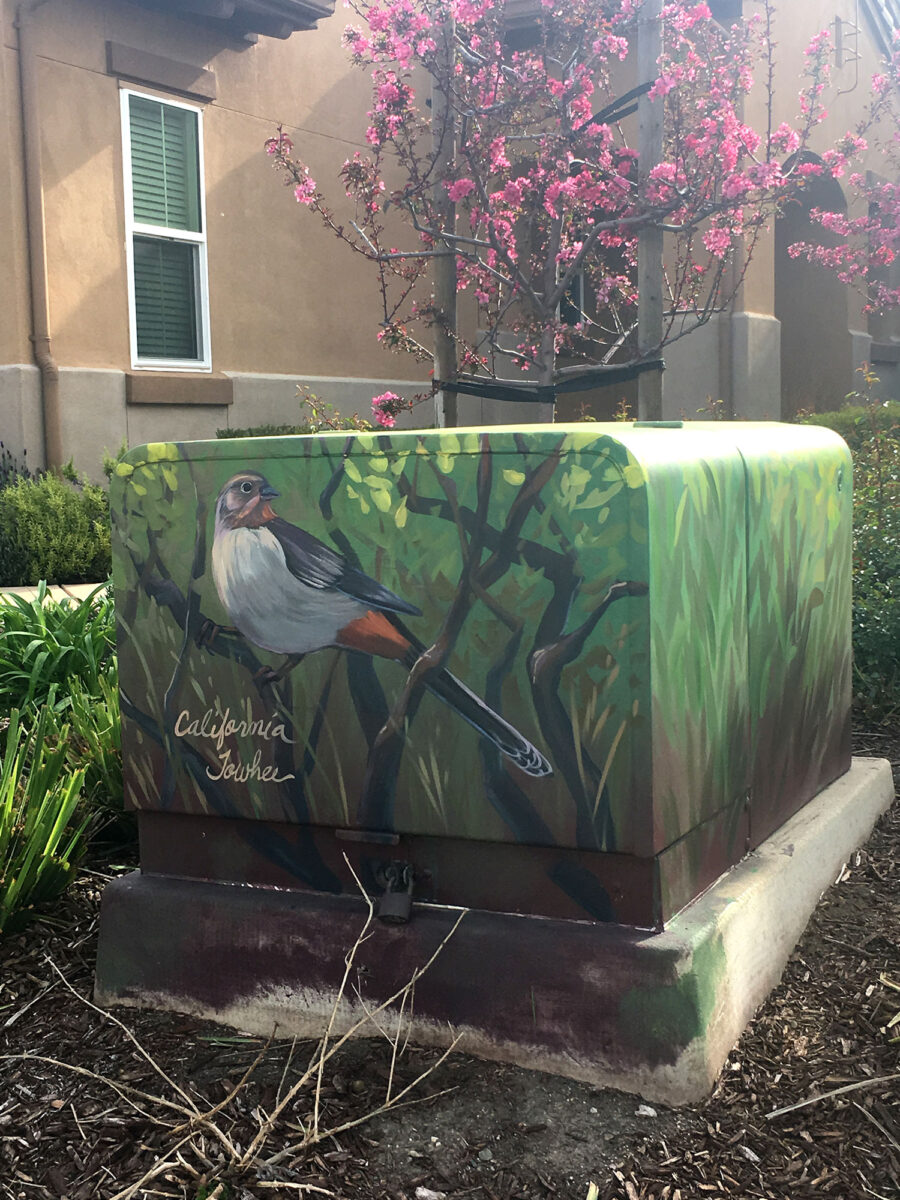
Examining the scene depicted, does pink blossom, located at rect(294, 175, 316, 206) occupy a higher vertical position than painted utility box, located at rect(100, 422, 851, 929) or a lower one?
higher

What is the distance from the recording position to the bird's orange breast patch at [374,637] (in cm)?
239

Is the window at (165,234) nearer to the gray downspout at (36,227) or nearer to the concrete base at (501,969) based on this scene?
the gray downspout at (36,227)

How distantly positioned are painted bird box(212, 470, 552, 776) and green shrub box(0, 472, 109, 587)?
6023 millimetres

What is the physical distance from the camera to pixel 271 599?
248 cm

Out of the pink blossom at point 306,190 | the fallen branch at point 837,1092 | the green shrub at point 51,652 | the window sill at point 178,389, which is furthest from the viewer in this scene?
the window sill at point 178,389

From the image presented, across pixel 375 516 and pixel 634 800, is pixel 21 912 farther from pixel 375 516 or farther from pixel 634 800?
pixel 634 800

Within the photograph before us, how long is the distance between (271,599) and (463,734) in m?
0.48

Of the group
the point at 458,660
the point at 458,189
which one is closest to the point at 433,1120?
the point at 458,660

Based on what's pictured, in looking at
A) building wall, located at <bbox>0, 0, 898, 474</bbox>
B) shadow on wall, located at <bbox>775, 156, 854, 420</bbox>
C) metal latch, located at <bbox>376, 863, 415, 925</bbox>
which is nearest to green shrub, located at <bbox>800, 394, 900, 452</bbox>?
building wall, located at <bbox>0, 0, 898, 474</bbox>

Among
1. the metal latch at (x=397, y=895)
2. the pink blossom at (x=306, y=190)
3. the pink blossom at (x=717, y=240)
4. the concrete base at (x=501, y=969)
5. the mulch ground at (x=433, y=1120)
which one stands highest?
the pink blossom at (x=306, y=190)

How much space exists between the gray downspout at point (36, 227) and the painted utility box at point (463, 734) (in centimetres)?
706

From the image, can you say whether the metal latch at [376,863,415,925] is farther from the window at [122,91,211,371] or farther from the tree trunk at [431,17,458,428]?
the window at [122,91,211,371]

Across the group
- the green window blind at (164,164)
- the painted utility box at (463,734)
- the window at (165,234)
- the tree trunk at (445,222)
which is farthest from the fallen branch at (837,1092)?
the green window blind at (164,164)

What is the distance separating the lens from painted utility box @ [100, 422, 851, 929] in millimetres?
2223
